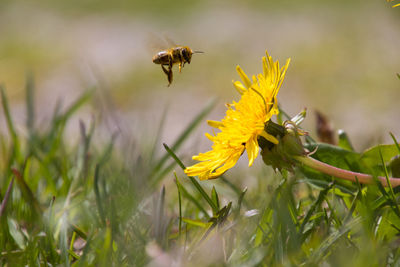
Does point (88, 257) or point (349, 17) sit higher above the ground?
point (88, 257)

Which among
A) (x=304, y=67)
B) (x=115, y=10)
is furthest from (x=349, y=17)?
(x=115, y=10)

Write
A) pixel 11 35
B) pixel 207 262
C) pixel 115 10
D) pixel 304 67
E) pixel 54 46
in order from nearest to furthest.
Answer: pixel 207 262 < pixel 304 67 < pixel 54 46 < pixel 11 35 < pixel 115 10

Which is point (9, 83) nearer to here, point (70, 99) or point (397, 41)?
point (70, 99)

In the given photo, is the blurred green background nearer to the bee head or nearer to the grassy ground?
the grassy ground

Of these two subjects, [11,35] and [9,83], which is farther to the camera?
[11,35]

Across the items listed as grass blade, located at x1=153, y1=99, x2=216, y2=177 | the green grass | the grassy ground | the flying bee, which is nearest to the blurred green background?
the grassy ground

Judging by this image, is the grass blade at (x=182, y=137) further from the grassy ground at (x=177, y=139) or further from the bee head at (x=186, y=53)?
the bee head at (x=186, y=53)

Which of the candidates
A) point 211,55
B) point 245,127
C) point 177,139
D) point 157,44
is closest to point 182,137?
point 177,139

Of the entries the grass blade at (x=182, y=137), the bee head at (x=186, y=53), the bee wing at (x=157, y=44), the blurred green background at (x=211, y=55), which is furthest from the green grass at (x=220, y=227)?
the blurred green background at (x=211, y=55)
